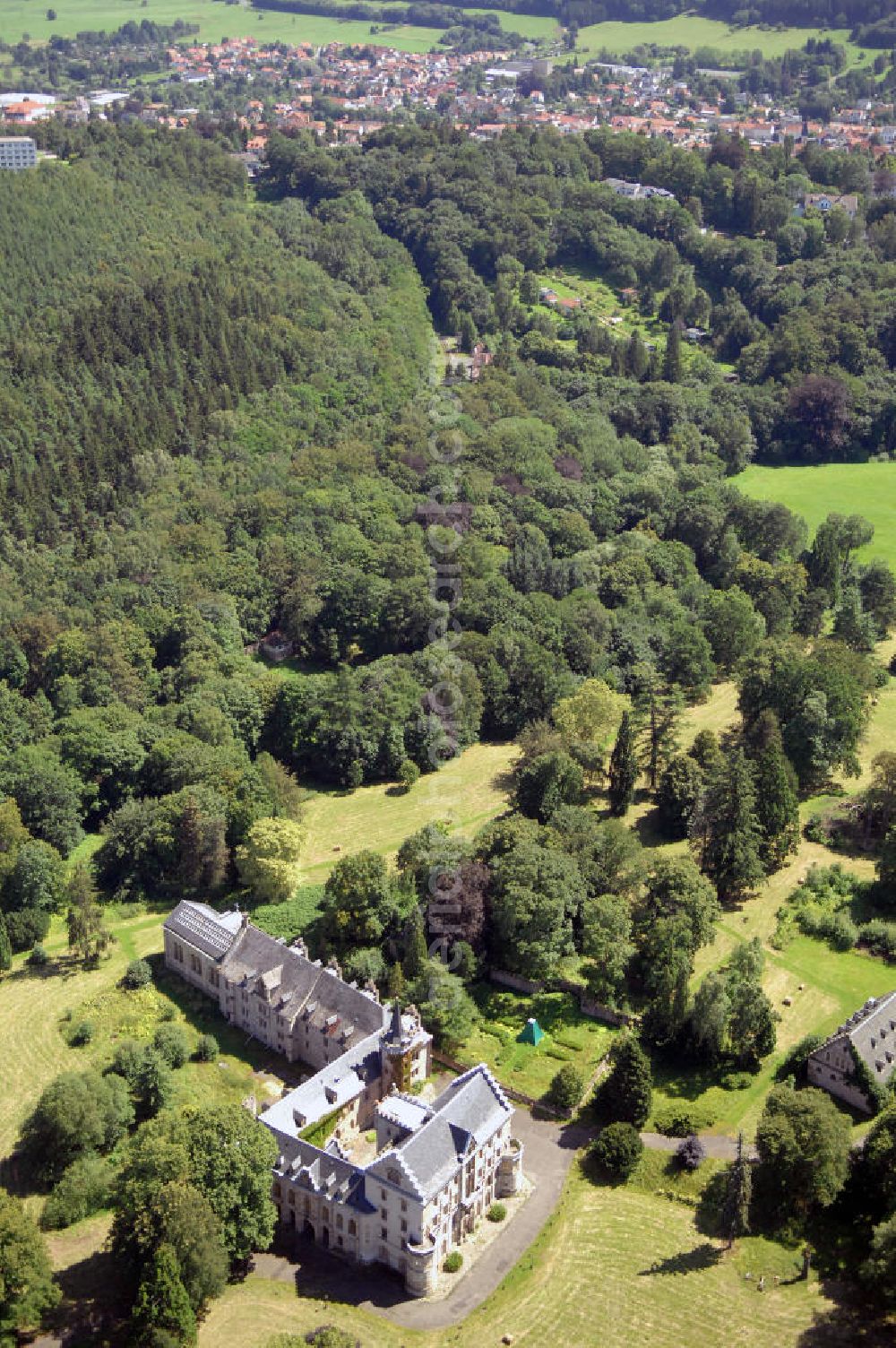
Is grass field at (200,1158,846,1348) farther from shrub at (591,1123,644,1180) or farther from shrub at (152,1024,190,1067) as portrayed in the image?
shrub at (152,1024,190,1067)

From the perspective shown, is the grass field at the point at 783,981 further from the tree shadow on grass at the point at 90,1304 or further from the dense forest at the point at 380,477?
the tree shadow on grass at the point at 90,1304

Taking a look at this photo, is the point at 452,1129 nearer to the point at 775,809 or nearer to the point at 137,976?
the point at 137,976

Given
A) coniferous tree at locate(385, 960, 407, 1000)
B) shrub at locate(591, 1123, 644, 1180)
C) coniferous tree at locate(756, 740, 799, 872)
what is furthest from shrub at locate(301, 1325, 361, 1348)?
coniferous tree at locate(756, 740, 799, 872)

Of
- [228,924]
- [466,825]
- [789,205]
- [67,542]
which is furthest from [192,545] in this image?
[789,205]

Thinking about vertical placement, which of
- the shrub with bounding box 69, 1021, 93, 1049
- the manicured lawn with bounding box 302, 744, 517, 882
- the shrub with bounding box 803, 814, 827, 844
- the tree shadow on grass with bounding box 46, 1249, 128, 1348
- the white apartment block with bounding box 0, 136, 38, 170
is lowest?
the shrub with bounding box 803, 814, 827, 844

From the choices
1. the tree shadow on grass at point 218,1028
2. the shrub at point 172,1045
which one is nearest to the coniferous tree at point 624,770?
the tree shadow on grass at point 218,1028

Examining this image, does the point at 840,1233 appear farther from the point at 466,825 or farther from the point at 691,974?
the point at 466,825
